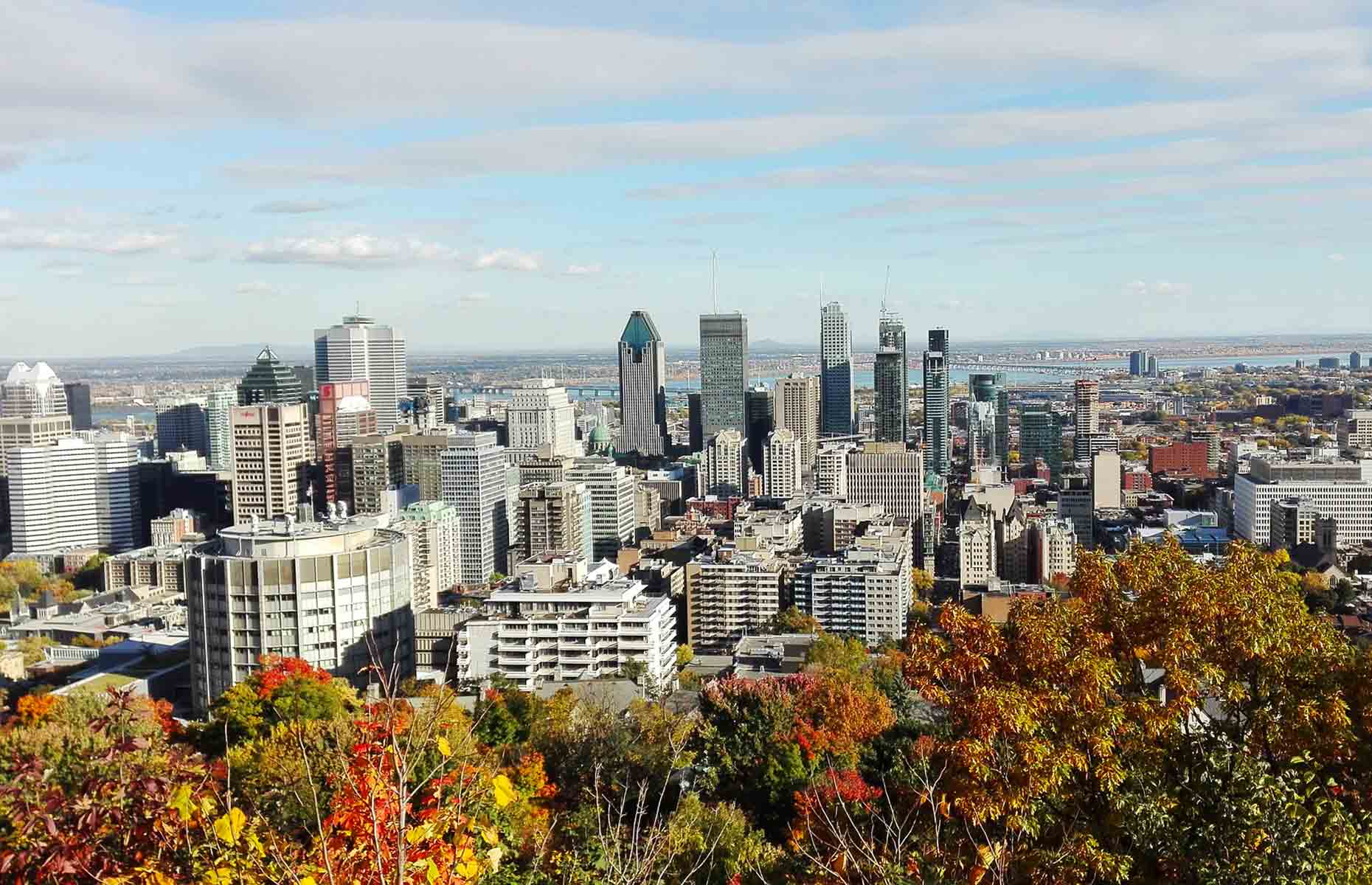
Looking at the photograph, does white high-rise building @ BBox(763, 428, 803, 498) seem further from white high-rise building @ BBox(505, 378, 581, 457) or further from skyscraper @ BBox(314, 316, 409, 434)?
skyscraper @ BBox(314, 316, 409, 434)

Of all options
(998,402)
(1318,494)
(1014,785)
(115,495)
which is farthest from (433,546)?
(998,402)

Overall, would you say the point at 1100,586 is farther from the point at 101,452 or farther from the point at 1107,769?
the point at 101,452

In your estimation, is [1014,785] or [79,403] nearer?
[1014,785]

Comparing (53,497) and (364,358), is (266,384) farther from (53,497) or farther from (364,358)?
(364,358)

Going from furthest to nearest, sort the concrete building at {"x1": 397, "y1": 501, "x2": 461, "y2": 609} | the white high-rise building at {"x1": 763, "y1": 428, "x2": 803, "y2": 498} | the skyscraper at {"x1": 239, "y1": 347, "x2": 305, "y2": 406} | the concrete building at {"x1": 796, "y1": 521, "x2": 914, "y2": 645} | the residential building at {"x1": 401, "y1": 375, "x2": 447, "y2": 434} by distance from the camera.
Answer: the residential building at {"x1": 401, "y1": 375, "x2": 447, "y2": 434} → the white high-rise building at {"x1": 763, "y1": 428, "x2": 803, "y2": 498} → the skyscraper at {"x1": 239, "y1": 347, "x2": 305, "y2": 406} → the concrete building at {"x1": 397, "y1": 501, "x2": 461, "y2": 609} → the concrete building at {"x1": 796, "y1": 521, "x2": 914, "y2": 645}

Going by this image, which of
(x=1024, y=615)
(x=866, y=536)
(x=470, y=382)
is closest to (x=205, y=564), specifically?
(x=1024, y=615)

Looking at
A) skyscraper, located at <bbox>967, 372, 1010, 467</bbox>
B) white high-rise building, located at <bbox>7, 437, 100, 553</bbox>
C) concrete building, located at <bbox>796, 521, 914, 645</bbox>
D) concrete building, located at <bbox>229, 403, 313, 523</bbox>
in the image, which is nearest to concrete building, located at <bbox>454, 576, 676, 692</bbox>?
concrete building, located at <bbox>796, 521, 914, 645</bbox>

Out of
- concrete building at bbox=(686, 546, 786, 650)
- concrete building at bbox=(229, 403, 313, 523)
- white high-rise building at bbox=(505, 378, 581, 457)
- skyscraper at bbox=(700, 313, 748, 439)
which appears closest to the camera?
concrete building at bbox=(686, 546, 786, 650)
